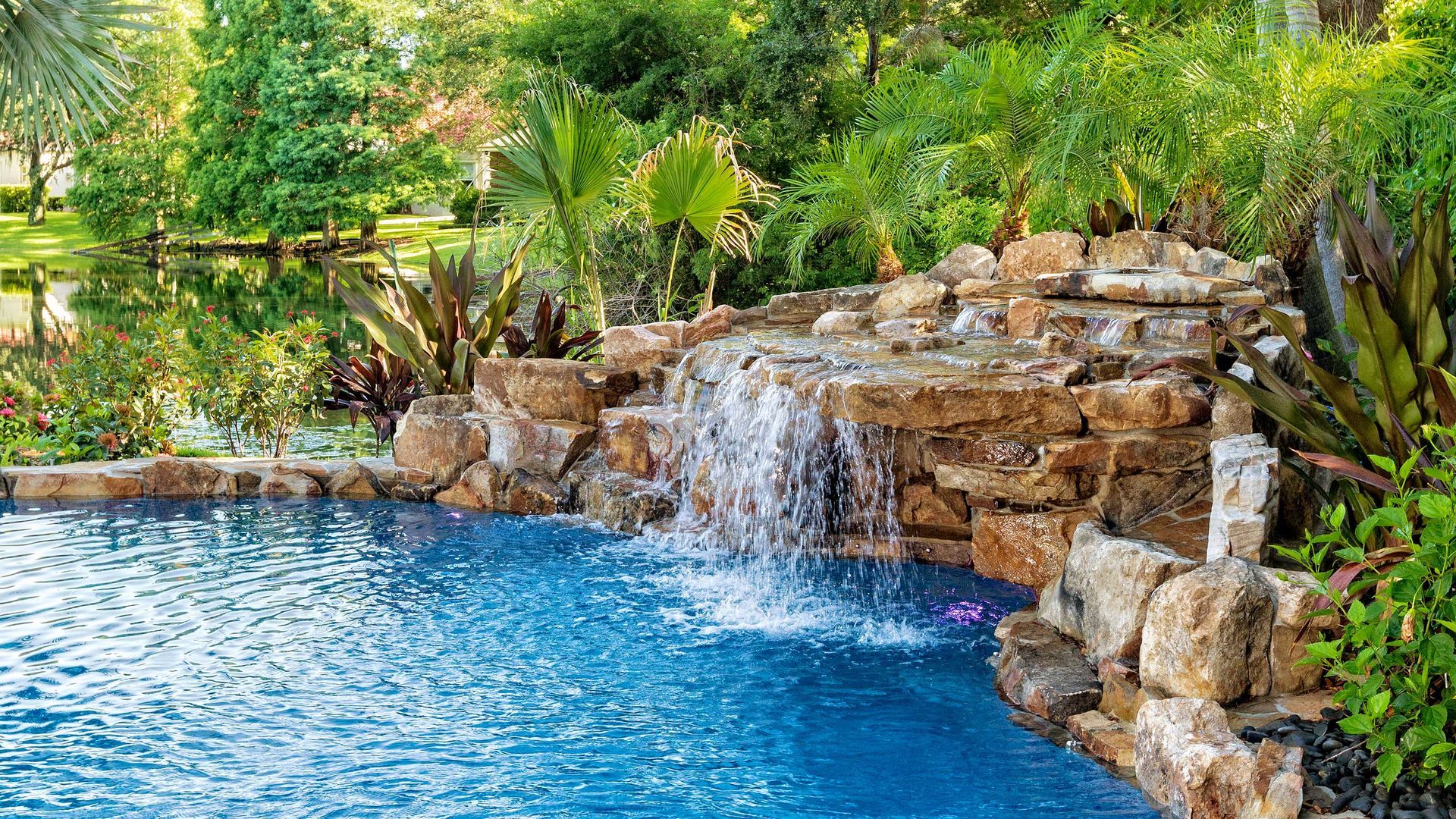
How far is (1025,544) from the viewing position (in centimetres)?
616

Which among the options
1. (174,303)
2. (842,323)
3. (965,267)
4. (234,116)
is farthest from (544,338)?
(234,116)

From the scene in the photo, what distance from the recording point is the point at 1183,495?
19.2 ft

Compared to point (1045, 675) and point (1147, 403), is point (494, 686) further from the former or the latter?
point (1147, 403)

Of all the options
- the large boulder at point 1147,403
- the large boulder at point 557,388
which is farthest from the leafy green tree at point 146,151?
the large boulder at point 1147,403

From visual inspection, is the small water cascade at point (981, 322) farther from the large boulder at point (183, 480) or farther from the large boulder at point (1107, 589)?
the large boulder at point (183, 480)

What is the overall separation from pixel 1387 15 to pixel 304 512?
9.09 metres

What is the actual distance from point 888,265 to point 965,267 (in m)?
1.22

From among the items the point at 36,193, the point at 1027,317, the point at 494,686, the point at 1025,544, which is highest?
A: the point at 36,193

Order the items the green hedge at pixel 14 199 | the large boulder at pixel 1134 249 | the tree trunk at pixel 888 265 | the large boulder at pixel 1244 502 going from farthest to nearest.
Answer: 1. the green hedge at pixel 14 199
2. the tree trunk at pixel 888 265
3. the large boulder at pixel 1134 249
4. the large boulder at pixel 1244 502

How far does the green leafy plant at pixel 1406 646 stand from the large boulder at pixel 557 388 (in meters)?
5.46

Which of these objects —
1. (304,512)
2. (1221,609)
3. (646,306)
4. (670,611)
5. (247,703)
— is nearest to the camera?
(1221,609)

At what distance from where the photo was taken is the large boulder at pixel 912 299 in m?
9.35

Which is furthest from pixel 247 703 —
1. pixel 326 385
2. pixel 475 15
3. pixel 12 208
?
pixel 12 208

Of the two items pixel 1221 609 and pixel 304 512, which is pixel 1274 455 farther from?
pixel 304 512
